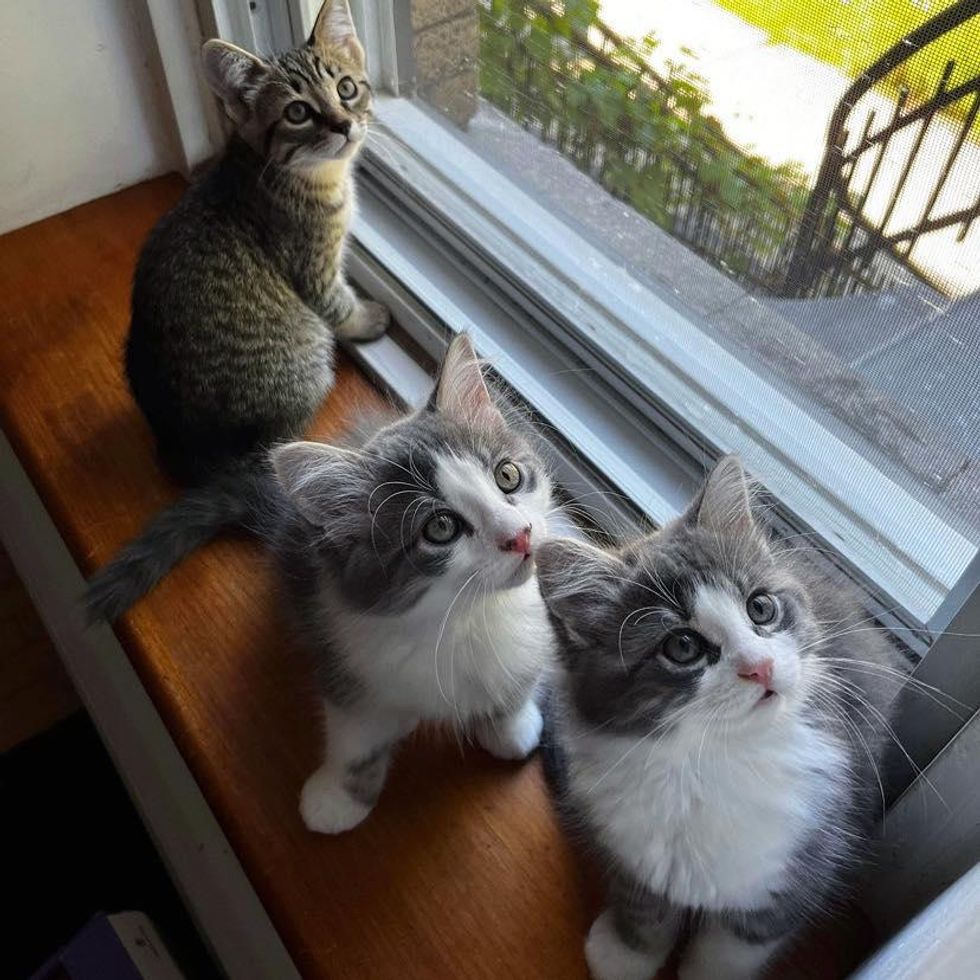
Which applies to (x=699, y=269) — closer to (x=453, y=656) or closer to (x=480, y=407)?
(x=480, y=407)

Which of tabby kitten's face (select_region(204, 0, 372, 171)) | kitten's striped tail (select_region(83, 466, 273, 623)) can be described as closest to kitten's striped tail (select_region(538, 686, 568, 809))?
kitten's striped tail (select_region(83, 466, 273, 623))

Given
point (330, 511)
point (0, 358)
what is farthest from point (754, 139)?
point (0, 358)

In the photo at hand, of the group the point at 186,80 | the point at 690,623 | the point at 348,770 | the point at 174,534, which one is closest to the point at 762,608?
the point at 690,623

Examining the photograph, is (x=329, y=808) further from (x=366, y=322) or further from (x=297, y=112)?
(x=297, y=112)

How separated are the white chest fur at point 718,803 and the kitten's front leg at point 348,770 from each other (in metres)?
0.21

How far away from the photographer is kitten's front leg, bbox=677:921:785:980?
0.70m

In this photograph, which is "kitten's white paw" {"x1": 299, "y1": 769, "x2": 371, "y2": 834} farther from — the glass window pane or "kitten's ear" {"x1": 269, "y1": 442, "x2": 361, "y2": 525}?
the glass window pane

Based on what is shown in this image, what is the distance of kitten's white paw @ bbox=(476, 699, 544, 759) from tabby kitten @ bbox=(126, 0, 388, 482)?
1.29 feet

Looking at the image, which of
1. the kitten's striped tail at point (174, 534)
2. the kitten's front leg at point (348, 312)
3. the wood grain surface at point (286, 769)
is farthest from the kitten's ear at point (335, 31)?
the kitten's striped tail at point (174, 534)

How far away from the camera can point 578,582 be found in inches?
25.4

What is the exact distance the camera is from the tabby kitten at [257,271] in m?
0.97

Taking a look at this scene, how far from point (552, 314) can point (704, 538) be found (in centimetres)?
42

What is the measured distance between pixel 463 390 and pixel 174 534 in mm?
352

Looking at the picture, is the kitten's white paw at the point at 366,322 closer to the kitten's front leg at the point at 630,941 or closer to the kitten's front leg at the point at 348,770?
the kitten's front leg at the point at 348,770
